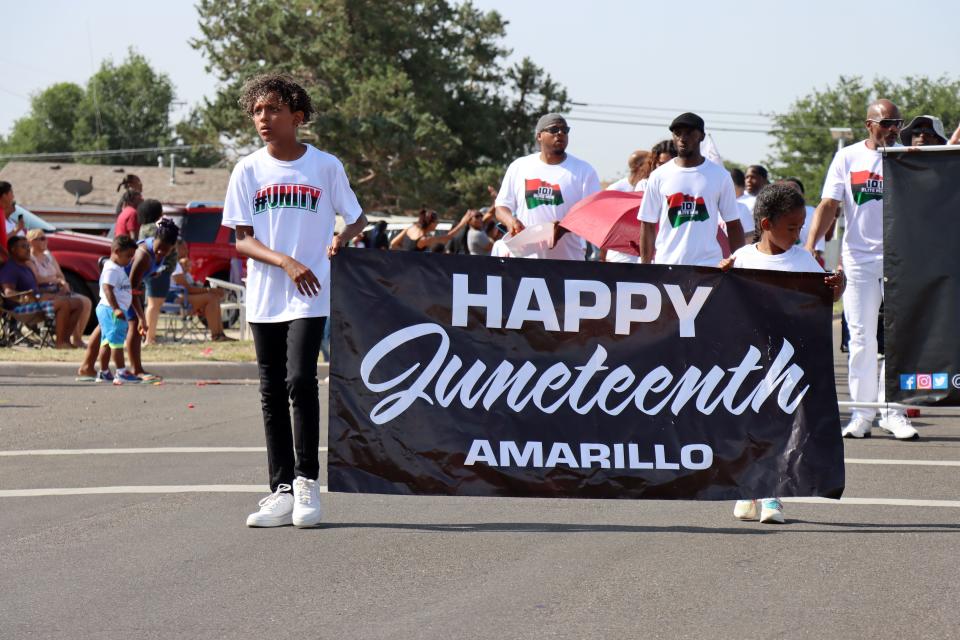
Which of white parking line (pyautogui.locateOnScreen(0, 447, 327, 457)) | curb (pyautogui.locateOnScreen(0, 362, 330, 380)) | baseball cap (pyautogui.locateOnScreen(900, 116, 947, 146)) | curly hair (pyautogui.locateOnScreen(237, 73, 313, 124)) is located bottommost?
white parking line (pyautogui.locateOnScreen(0, 447, 327, 457))

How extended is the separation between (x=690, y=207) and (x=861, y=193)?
1910mm

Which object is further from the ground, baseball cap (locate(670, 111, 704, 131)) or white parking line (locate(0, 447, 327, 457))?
baseball cap (locate(670, 111, 704, 131))

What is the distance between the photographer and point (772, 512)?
22.4 feet

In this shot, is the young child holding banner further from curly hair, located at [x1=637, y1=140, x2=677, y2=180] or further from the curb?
the curb

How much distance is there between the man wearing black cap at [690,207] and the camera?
8.84 meters

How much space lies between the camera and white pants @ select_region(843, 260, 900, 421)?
1018cm

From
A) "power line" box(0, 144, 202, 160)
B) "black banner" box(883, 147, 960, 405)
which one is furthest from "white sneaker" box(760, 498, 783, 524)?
"power line" box(0, 144, 202, 160)

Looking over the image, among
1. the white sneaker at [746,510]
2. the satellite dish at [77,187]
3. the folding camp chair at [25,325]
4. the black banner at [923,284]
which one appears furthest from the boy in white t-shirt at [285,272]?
the satellite dish at [77,187]

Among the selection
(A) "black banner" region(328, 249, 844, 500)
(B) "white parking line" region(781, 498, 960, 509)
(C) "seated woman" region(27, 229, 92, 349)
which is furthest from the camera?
(C) "seated woman" region(27, 229, 92, 349)

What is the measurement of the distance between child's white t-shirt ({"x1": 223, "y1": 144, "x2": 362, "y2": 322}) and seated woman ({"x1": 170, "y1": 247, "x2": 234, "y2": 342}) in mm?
13770

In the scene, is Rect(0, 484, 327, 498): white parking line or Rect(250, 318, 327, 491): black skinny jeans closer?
Rect(250, 318, 327, 491): black skinny jeans

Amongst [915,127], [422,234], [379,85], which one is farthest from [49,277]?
[379,85]

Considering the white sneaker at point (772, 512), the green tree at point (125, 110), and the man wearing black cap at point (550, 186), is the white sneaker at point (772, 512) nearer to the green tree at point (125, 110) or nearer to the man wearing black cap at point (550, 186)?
the man wearing black cap at point (550, 186)

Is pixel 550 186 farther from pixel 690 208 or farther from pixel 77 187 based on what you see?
pixel 77 187
